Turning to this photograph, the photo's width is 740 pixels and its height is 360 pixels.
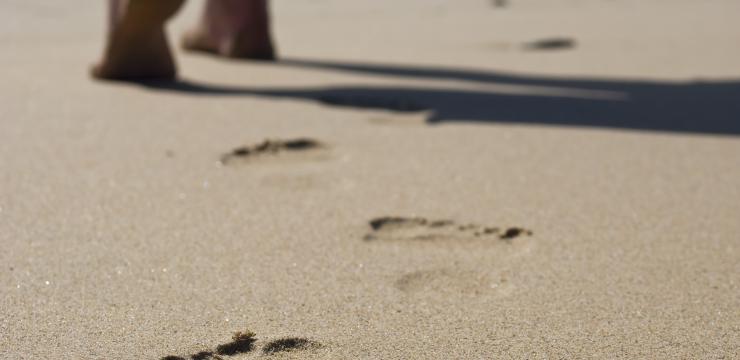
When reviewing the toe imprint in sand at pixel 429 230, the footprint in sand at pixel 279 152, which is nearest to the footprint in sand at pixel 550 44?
the footprint in sand at pixel 279 152

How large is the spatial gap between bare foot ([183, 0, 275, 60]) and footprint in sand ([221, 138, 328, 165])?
133cm

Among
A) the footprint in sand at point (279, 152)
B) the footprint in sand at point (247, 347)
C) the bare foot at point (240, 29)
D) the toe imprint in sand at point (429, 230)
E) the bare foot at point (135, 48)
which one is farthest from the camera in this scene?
the bare foot at point (240, 29)

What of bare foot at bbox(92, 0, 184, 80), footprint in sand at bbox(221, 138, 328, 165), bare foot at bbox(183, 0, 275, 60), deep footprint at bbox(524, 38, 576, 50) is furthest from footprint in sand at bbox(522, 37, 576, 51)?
footprint in sand at bbox(221, 138, 328, 165)

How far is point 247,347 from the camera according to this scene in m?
1.25

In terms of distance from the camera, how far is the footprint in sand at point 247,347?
1220 mm

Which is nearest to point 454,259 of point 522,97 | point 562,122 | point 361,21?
point 562,122

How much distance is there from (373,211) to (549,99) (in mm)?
1226

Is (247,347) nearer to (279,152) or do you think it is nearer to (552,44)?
(279,152)

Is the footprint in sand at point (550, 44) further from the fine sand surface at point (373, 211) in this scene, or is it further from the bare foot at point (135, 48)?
the bare foot at point (135, 48)

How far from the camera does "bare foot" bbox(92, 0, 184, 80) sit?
2.96 m

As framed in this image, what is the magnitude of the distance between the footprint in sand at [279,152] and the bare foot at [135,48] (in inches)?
34.6

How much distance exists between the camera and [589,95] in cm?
296

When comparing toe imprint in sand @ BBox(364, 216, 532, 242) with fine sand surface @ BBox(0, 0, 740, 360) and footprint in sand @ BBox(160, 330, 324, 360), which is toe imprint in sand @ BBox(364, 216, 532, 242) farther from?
footprint in sand @ BBox(160, 330, 324, 360)

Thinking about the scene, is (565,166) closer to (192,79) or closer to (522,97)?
(522,97)
